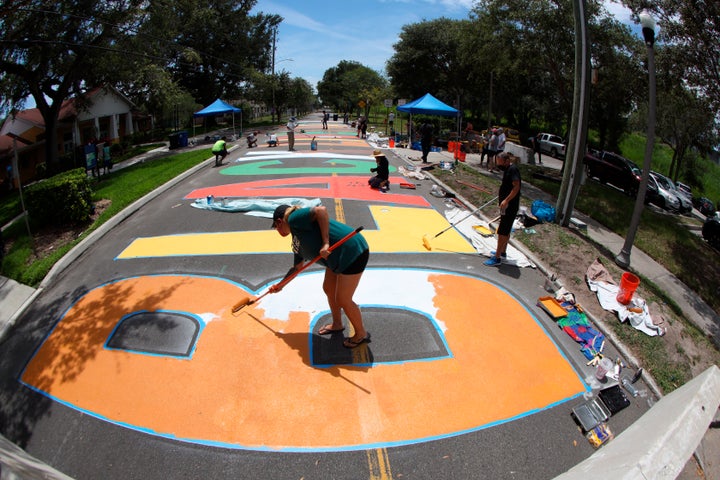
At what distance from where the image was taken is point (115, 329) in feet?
17.7

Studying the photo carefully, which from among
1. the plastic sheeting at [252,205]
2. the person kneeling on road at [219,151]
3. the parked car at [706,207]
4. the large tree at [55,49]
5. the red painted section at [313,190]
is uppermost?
the large tree at [55,49]

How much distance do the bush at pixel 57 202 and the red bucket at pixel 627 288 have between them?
11.1 metres

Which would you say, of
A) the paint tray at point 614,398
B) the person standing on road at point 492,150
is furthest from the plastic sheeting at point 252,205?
the person standing on road at point 492,150

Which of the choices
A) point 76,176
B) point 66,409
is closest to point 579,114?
point 66,409

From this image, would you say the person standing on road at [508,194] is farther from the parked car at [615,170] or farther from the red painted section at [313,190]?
the parked car at [615,170]

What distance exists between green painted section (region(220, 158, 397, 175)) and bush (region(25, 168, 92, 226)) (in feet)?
21.6

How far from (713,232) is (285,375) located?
16.2 metres

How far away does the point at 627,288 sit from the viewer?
6.06m

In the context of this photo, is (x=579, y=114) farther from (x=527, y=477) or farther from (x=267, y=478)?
(x=267, y=478)

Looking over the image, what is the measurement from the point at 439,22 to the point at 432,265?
123 ft

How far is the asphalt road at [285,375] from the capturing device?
364 cm

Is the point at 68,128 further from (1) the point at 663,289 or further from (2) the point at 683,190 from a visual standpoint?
(2) the point at 683,190

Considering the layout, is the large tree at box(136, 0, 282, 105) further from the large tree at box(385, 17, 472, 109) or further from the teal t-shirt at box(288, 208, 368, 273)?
the teal t-shirt at box(288, 208, 368, 273)

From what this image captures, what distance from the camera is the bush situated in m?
8.87
